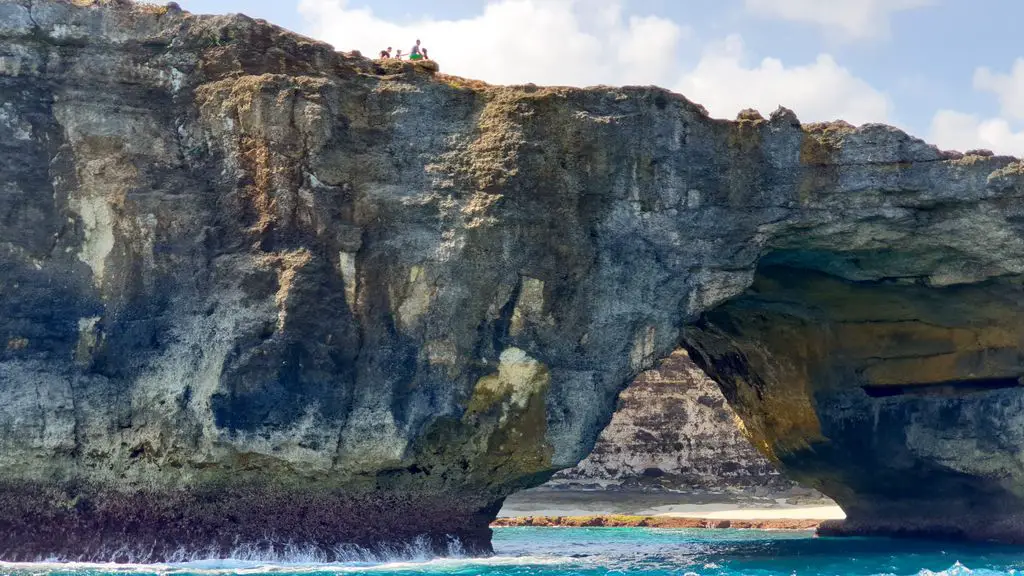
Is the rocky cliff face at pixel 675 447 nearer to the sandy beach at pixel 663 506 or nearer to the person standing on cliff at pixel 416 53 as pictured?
the sandy beach at pixel 663 506

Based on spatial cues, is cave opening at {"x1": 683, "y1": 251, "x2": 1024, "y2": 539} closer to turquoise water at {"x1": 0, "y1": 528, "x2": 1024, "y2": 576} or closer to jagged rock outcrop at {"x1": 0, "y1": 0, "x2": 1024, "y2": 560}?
turquoise water at {"x1": 0, "y1": 528, "x2": 1024, "y2": 576}

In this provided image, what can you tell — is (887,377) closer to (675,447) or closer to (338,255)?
(338,255)

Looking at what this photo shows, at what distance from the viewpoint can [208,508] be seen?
1644 centimetres

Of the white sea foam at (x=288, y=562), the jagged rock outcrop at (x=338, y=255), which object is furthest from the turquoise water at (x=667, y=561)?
the jagged rock outcrop at (x=338, y=255)

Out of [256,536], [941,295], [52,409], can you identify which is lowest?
[256,536]

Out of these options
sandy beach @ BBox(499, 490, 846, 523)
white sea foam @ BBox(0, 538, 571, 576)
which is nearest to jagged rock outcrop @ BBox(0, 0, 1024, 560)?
white sea foam @ BBox(0, 538, 571, 576)

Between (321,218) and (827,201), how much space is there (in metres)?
7.67

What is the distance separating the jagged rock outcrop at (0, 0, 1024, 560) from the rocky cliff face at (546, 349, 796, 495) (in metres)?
→ 15.3

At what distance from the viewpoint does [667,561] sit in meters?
19.2

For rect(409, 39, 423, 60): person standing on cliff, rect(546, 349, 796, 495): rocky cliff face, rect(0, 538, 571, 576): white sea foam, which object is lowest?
rect(0, 538, 571, 576): white sea foam

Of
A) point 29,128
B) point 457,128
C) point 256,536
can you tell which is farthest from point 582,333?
point 29,128

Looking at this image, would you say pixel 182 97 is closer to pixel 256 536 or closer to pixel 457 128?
pixel 457 128

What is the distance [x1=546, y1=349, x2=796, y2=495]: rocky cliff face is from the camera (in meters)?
33.1

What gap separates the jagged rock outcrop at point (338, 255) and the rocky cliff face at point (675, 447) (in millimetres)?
15265
